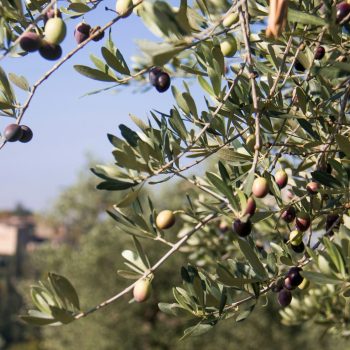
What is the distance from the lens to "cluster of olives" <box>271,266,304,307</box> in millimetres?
1536

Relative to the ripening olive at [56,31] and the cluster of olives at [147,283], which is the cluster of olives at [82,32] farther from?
the cluster of olives at [147,283]

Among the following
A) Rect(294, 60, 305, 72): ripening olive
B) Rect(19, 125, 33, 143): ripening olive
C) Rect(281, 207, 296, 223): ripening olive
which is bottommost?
Rect(281, 207, 296, 223): ripening olive

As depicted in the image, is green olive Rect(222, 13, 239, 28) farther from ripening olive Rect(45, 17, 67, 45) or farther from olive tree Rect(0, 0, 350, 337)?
ripening olive Rect(45, 17, 67, 45)

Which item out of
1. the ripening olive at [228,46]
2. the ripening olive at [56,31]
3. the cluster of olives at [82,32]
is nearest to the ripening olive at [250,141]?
the ripening olive at [228,46]

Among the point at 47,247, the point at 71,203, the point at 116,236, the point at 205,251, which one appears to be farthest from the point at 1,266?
the point at 205,251

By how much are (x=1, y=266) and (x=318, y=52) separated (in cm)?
5019

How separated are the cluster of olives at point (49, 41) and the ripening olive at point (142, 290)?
528 mm

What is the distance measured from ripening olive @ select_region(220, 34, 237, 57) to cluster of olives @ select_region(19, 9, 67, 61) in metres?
0.49

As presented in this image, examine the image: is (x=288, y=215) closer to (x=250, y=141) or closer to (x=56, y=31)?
(x=250, y=141)

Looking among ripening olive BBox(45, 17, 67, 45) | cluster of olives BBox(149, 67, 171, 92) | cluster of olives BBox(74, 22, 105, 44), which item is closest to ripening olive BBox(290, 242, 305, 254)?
cluster of olives BBox(149, 67, 171, 92)

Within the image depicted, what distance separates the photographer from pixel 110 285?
58.7ft

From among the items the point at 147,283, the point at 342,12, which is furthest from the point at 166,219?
the point at 342,12

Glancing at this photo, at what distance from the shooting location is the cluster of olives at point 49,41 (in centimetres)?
118

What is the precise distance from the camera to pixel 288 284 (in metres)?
1.54
